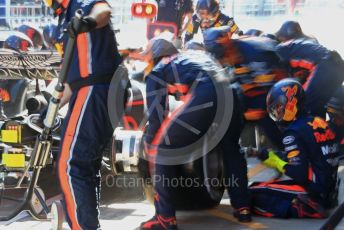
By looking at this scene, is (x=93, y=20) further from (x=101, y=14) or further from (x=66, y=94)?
(x=66, y=94)

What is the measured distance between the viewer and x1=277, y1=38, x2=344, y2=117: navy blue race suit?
6492mm

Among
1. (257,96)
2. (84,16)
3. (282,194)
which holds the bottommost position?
(282,194)

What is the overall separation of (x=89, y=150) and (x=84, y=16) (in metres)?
0.87

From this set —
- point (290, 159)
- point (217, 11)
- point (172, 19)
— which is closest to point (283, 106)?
point (290, 159)

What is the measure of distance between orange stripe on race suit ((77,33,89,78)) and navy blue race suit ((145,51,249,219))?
65 centimetres

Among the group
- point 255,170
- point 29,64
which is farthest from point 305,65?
point 29,64

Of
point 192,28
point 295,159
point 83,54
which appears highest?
point 83,54

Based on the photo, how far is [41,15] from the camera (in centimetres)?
1341

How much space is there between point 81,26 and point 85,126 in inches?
26.1

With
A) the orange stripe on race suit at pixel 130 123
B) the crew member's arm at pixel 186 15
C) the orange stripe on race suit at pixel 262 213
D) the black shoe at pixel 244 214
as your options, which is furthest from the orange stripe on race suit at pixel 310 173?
the crew member's arm at pixel 186 15

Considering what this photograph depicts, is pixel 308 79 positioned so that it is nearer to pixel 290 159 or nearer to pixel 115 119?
pixel 290 159

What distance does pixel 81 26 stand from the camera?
4039 millimetres

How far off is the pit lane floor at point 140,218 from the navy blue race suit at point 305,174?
10 cm

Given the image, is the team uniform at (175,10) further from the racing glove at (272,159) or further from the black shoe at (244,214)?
the black shoe at (244,214)
